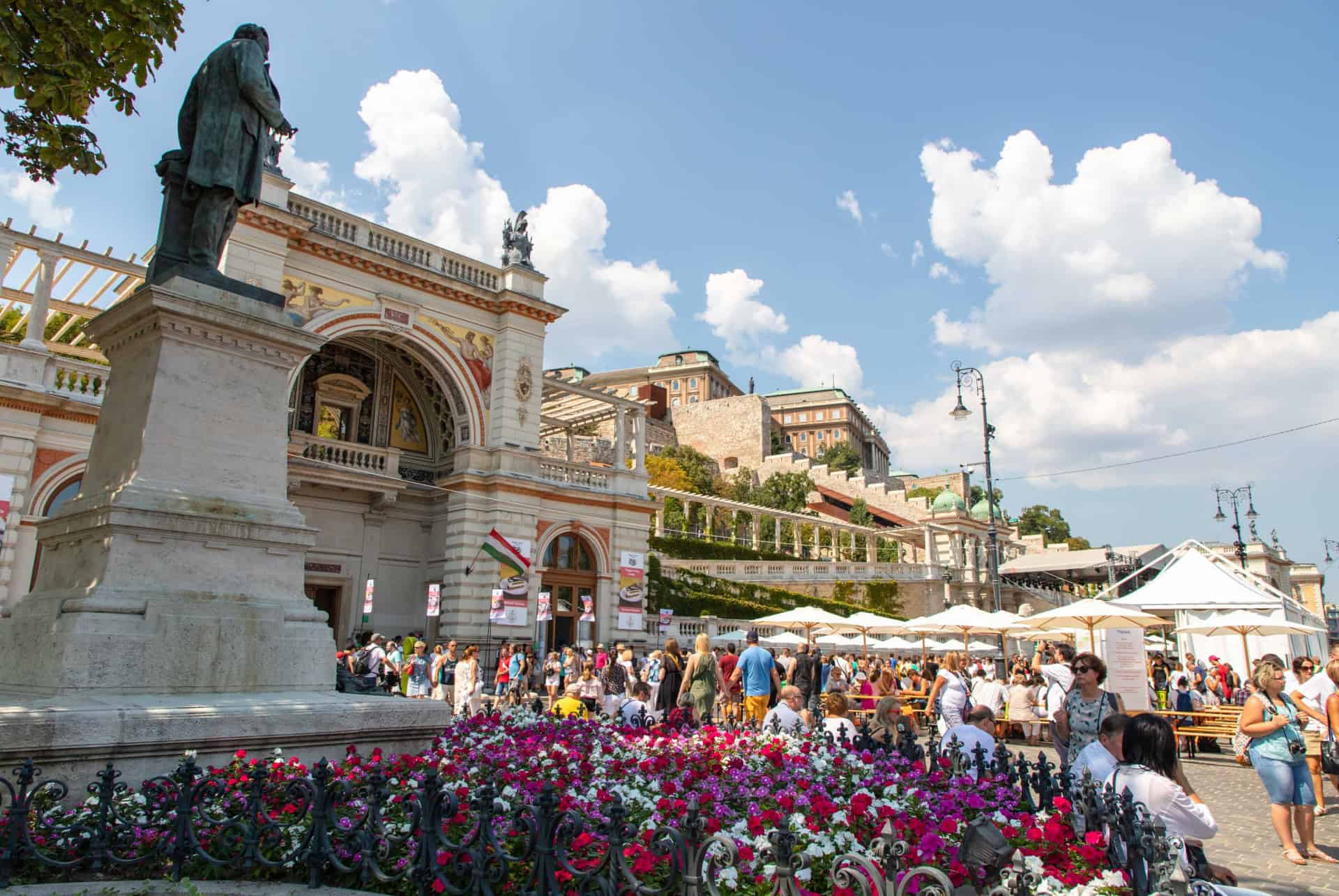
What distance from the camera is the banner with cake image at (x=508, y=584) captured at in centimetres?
2448

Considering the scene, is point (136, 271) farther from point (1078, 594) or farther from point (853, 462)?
point (853, 462)

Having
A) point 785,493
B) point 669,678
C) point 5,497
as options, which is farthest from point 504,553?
point 785,493

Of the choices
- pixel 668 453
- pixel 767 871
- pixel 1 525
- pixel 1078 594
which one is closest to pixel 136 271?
pixel 1 525

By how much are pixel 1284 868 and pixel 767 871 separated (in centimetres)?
576

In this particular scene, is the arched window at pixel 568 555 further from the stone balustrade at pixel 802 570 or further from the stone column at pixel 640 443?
the stone balustrade at pixel 802 570

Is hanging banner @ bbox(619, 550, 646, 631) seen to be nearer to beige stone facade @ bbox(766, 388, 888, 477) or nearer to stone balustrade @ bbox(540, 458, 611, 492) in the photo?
stone balustrade @ bbox(540, 458, 611, 492)

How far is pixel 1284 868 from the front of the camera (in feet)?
23.1

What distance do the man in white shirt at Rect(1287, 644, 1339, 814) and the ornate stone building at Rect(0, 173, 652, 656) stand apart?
18.9m

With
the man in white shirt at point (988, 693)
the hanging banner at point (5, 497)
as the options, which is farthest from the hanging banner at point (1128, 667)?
the hanging banner at point (5, 497)

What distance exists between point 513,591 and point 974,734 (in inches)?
750

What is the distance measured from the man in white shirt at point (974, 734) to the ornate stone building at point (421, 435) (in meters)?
18.8

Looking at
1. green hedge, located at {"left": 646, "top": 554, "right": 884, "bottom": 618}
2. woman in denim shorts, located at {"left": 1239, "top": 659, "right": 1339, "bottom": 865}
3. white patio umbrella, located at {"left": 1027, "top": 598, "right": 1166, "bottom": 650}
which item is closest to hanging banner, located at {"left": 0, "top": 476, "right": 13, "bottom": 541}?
white patio umbrella, located at {"left": 1027, "top": 598, "right": 1166, "bottom": 650}

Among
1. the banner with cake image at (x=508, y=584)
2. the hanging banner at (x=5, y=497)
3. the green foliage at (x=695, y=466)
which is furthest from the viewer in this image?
the green foliage at (x=695, y=466)

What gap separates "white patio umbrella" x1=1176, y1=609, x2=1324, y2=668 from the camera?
58.6 ft
